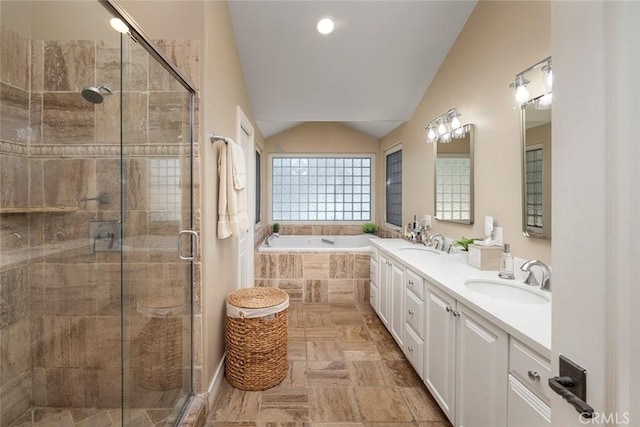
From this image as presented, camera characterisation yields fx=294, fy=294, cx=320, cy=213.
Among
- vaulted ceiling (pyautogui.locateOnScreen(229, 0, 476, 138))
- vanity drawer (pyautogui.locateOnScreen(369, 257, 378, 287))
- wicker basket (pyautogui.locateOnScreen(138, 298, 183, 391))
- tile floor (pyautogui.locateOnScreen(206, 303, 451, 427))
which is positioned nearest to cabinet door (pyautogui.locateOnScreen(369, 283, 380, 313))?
vanity drawer (pyautogui.locateOnScreen(369, 257, 378, 287))

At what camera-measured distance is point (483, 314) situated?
1.28m

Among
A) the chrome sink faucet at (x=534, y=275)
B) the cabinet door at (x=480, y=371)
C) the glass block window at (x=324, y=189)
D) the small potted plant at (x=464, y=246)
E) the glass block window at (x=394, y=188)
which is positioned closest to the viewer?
the cabinet door at (x=480, y=371)

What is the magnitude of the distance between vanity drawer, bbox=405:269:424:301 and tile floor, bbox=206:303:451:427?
654 millimetres

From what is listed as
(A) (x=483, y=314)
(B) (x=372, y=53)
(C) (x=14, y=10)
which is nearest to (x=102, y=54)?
(C) (x=14, y=10)

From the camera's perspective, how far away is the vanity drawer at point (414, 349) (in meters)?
1.98

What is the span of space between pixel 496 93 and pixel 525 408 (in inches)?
75.7

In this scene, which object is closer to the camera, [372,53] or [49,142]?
[49,142]

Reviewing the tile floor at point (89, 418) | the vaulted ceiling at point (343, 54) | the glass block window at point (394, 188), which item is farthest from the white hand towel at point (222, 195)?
the glass block window at point (394, 188)

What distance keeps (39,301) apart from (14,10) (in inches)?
64.4

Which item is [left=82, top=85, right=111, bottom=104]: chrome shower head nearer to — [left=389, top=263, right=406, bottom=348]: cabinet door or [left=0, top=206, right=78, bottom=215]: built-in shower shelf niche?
[left=0, top=206, right=78, bottom=215]: built-in shower shelf niche

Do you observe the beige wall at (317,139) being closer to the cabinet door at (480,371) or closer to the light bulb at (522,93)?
the light bulb at (522,93)

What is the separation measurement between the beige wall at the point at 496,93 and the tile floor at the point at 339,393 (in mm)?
1162

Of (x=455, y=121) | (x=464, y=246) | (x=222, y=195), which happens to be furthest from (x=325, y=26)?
(x=464, y=246)

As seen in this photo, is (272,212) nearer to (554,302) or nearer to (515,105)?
(515,105)
